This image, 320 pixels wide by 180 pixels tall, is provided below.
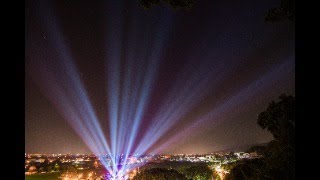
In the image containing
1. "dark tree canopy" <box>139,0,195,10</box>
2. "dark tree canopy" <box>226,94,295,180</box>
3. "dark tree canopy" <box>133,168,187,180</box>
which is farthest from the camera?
"dark tree canopy" <box>133,168,187,180</box>

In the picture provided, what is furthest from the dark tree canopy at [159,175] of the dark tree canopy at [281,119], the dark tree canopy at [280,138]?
the dark tree canopy at [281,119]

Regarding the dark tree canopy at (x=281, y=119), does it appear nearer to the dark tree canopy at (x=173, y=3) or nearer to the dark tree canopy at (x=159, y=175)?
the dark tree canopy at (x=173, y=3)

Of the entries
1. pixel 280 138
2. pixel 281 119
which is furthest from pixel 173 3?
pixel 280 138

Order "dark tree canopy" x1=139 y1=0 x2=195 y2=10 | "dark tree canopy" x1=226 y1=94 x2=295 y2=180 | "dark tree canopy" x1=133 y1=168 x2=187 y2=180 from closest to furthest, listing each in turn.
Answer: "dark tree canopy" x1=139 y1=0 x2=195 y2=10
"dark tree canopy" x1=226 y1=94 x2=295 y2=180
"dark tree canopy" x1=133 y1=168 x2=187 y2=180

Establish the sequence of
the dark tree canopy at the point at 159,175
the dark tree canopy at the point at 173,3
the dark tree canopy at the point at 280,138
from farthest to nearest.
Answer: the dark tree canopy at the point at 159,175, the dark tree canopy at the point at 280,138, the dark tree canopy at the point at 173,3

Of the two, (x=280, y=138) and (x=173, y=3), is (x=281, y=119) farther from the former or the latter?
(x=173, y=3)

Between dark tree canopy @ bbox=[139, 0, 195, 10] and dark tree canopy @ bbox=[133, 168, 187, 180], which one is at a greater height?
dark tree canopy @ bbox=[139, 0, 195, 10]

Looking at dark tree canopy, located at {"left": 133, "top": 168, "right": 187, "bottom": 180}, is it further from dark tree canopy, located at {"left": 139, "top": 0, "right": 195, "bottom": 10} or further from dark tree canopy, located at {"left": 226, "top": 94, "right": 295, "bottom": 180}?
dark tree canopy, located at {"left": 139, "top": 0, "right": 195, "bottom": 10}

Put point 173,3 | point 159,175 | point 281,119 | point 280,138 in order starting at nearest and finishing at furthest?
1. point 173,3
2. point 281,119
3. point 280,138
4. point 159,175

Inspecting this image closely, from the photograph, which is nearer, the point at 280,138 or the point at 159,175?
the point at 280,138

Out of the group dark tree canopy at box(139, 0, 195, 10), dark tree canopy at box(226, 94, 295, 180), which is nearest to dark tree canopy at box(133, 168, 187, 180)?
dark tree canopy at box(226, 94, 295, 180)
